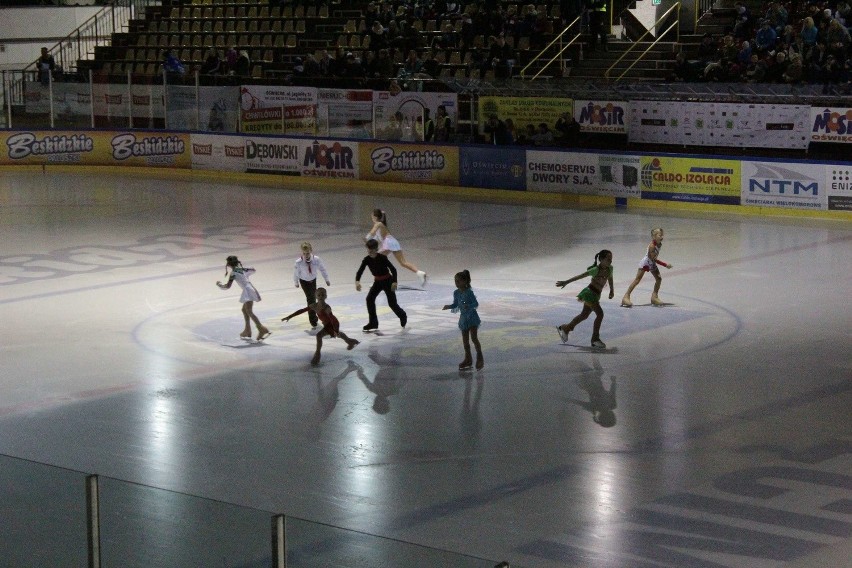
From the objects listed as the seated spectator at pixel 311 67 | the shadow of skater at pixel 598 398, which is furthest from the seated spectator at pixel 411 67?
the shadow of skater at pixel 598 398

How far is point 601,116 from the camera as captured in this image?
31969 mm

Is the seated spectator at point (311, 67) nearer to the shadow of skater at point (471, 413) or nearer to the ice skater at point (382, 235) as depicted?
the ice skater at point (382, 235)

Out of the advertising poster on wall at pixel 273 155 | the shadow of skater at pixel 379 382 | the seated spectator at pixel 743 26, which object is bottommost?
the shadow of skater at pixel 379 382

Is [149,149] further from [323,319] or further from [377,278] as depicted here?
[323,319]

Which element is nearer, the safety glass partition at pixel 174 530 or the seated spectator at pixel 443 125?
the safety glass partition at pixel 174 530

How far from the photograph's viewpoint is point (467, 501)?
34.1 ft

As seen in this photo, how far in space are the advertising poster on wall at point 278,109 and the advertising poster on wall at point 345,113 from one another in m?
0.32

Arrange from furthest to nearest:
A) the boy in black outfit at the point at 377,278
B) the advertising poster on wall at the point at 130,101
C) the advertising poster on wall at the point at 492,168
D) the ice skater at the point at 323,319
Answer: the advertising poster on wall at the point at 130,101 → the advertising poster on wall at the point at 492,168 → the boy in black outfit at the point at 377,278 → the ice skater at the point at 323,319

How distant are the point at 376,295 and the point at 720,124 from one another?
15.5m

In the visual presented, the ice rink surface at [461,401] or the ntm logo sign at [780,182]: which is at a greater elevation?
the ntm logo sign at [780,182]

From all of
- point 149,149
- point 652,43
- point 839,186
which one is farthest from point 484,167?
point 149,149

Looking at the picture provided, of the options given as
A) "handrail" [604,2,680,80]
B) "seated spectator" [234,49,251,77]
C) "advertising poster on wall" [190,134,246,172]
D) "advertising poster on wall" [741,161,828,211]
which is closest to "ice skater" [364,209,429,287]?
"advertising poster on wall" [741,161,828,211]

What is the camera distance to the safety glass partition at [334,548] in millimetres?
6055

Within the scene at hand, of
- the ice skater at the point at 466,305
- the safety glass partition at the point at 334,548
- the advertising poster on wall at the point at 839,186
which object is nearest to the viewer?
the safety glass partition at the point at 334,548
